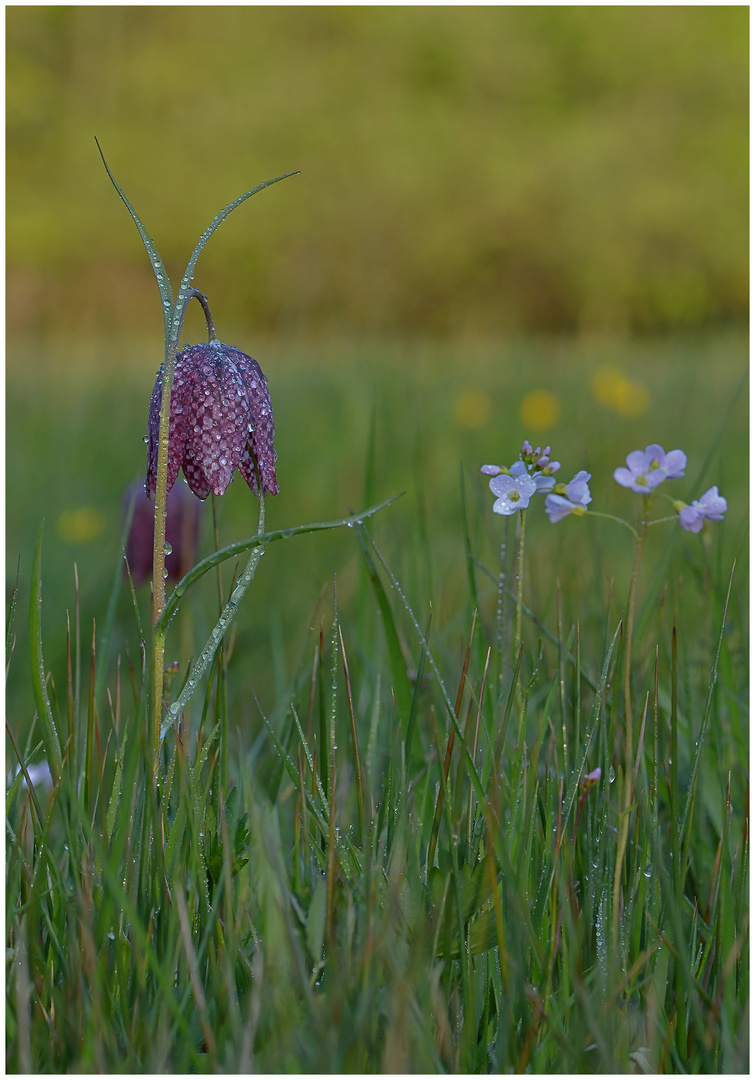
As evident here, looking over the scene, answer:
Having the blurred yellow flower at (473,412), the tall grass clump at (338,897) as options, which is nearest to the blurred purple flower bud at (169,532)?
the tall grass clump at (338,897)

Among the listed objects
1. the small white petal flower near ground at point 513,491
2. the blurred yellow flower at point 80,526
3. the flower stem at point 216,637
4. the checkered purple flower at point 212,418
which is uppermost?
the checkered purple flower at point 212,418

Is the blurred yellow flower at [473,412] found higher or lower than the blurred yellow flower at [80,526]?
higher

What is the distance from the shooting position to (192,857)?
45cm

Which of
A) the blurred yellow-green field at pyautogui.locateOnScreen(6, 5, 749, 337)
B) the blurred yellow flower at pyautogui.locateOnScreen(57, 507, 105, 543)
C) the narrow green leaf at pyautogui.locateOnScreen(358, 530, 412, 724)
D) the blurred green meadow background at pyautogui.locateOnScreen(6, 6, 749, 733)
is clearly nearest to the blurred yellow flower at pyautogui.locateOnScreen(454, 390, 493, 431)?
the blurred yellow flower at pyautogui.locateOnScreen(57, 507, 105, 543)

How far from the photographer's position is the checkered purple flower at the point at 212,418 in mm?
487

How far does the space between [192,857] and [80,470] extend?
1.54 m

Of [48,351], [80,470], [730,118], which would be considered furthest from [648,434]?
[730,118]

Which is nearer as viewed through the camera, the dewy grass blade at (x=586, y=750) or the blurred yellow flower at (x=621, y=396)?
the dewy grass blade at (x=586, y=750)

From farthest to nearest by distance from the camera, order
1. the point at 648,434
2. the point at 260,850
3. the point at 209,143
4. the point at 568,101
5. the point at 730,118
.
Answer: the point at 568,101 < the point at 730,118 < the point at 209,143 < the point at 648,434 < the point at 260,850

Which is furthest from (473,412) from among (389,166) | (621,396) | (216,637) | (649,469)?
(389,166)

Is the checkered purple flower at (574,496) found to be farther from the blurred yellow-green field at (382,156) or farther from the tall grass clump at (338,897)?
the blurred yellow-green field at (382,156)

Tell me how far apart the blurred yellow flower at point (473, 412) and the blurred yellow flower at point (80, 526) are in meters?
0.84

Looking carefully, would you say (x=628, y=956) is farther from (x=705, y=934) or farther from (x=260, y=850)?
(x=260, y=850)

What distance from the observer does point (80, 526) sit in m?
1.50
